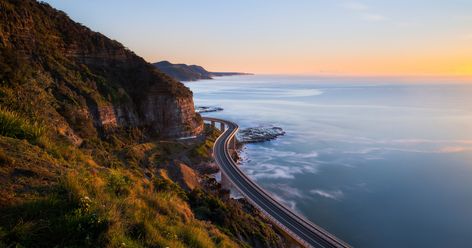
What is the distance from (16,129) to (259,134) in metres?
80.3

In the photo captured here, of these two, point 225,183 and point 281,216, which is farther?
point 225,183

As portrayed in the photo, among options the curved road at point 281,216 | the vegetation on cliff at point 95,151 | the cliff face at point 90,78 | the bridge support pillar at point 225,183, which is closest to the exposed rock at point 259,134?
the vegetation on cliff at point 95,151

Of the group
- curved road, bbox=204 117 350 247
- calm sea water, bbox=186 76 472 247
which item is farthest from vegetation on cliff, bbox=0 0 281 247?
calm sea water, bbox=186 76 472 247

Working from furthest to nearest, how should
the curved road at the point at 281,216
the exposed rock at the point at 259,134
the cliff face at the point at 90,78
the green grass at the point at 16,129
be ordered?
the exposed rock at the point at 259,134
the cliff face at the point at 90,78
the curved road at the point at 281,216
the green grass at the point at 16,129

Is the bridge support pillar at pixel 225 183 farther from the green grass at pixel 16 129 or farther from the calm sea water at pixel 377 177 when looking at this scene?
the green grass at pixel 16 129

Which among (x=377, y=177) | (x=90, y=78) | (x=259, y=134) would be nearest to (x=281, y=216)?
(x=377, y=177)

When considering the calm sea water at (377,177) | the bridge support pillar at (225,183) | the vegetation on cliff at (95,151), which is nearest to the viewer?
the vegetation on cliff at (95,151)

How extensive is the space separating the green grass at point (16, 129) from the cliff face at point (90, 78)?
19860 millimetres

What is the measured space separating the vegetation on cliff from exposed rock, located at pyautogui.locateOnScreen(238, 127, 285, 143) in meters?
16.8

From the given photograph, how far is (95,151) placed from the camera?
57.2 feet

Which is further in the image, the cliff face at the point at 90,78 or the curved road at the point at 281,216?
the cliff face at the point at 90,78

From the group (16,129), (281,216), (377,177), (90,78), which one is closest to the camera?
(16,129)

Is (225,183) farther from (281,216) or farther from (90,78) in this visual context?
(90,78)

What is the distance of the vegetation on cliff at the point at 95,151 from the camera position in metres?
5.16
